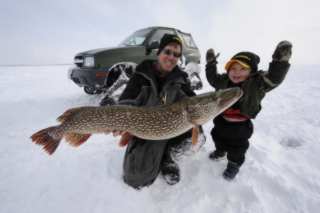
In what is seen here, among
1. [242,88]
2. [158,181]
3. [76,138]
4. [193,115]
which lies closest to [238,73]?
[242,88]

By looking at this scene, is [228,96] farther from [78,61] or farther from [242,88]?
[78,61]

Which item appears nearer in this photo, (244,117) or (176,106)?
(176,106)

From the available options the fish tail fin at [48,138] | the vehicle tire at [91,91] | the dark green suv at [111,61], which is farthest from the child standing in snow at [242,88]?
the vehicle tire at [91,91]

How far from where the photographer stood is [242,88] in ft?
5.69

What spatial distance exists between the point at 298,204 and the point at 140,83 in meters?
1.87

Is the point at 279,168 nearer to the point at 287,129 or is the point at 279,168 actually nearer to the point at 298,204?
the point at 298,204

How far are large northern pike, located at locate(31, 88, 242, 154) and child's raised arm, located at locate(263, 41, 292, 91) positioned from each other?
1.19ft

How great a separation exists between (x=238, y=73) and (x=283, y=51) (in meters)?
0.41

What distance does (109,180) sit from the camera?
1745 mm

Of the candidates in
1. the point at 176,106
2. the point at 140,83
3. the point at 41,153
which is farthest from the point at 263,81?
the point at 41,153

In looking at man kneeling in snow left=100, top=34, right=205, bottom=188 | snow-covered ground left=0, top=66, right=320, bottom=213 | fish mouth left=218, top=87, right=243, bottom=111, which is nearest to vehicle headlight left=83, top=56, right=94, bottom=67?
snow-covered ground left=0, top=66, right=320, bottom=213

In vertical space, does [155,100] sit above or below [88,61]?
below

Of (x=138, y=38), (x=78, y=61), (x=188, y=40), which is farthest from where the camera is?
(x=188, y=40)

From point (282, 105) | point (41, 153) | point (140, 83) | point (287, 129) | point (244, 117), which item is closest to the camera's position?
point (244, 117)
